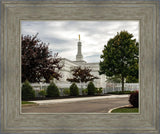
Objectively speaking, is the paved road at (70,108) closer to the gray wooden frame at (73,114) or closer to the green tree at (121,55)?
the gray wooden frame at (73,114)

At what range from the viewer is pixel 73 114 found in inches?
118

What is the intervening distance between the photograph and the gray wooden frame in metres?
2.41

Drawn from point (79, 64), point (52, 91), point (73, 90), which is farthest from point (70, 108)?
point (79, 64)

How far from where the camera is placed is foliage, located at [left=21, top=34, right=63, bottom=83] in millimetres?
10117

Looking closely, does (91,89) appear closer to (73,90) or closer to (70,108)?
(73,90)

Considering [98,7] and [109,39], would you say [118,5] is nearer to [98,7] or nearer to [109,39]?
[98,7]

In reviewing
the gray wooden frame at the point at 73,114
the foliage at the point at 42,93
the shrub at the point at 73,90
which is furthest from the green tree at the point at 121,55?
the gray wooden frame at the point at 73,114

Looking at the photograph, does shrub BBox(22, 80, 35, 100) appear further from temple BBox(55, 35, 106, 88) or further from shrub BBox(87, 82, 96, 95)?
temple BBox(55, 35, 106, 88)

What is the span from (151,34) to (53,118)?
2.05 m

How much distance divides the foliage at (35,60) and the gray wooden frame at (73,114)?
23.3 feet

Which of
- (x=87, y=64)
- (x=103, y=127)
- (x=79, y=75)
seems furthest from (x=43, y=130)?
(x=87, y=64)

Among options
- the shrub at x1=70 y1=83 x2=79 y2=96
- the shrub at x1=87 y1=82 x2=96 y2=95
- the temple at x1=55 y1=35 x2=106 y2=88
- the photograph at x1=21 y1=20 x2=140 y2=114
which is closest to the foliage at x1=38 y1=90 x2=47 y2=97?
the photograph at x1=21 y1=20 x2=140 y2=114

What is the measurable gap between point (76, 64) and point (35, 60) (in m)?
10.8

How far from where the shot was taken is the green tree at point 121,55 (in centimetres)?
1469
